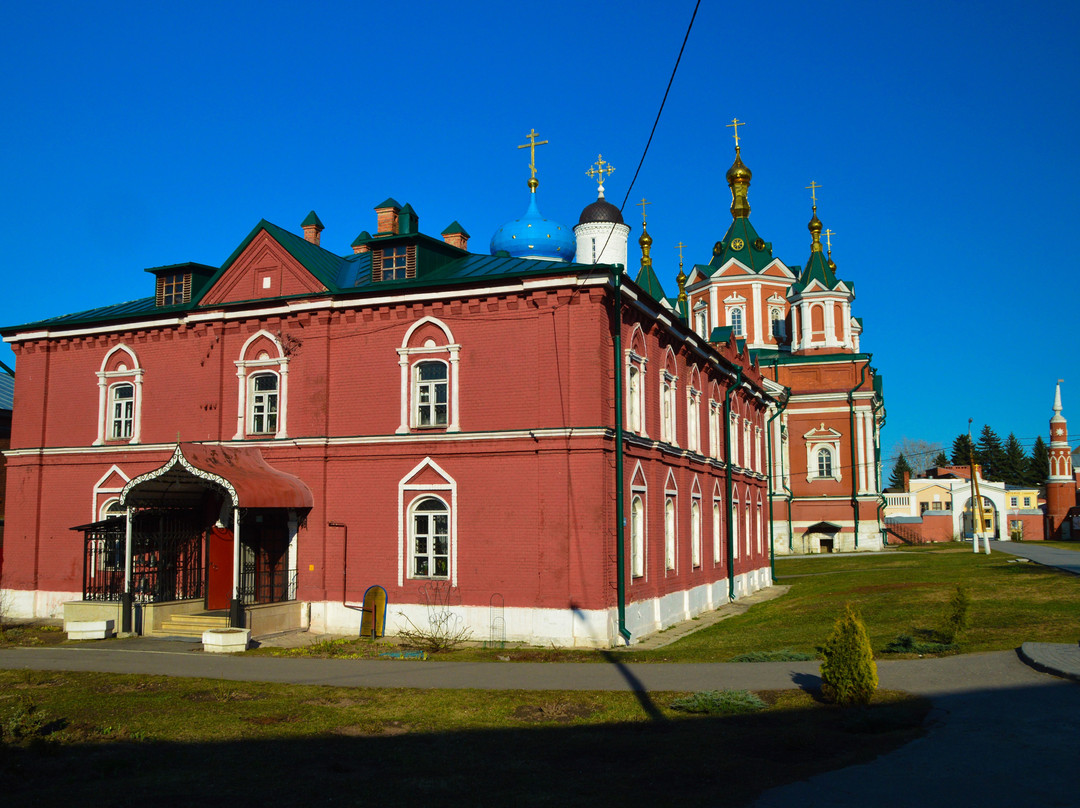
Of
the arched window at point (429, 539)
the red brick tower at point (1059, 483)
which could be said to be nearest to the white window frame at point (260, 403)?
the arched window at point (429, 539)

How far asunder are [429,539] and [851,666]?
1047 centimetres

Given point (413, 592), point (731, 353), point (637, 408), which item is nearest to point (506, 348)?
point (637, 408)

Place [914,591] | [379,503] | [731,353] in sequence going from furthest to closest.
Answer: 1. [731,353]
2. [914,591]
3. [379,503]

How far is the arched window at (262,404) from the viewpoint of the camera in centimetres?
2202

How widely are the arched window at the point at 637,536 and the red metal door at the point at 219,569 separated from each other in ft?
30.7

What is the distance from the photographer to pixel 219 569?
21766 millimetres

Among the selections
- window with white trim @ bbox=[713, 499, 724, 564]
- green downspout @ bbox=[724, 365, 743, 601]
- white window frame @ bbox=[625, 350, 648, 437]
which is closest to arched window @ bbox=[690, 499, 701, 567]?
window with white trim @ bbox=[713, 499, 724, 564]

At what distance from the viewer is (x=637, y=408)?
2105 cm

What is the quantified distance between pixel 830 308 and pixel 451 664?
4092cm

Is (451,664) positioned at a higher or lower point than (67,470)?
lower

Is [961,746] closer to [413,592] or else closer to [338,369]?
[413,592]

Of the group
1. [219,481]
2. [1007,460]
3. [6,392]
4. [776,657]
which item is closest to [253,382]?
[219,481]

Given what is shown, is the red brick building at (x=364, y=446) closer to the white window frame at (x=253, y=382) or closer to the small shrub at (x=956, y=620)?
the white window frame at (x=253, y=382)

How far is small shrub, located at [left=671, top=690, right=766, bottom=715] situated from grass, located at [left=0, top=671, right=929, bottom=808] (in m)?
0.19
